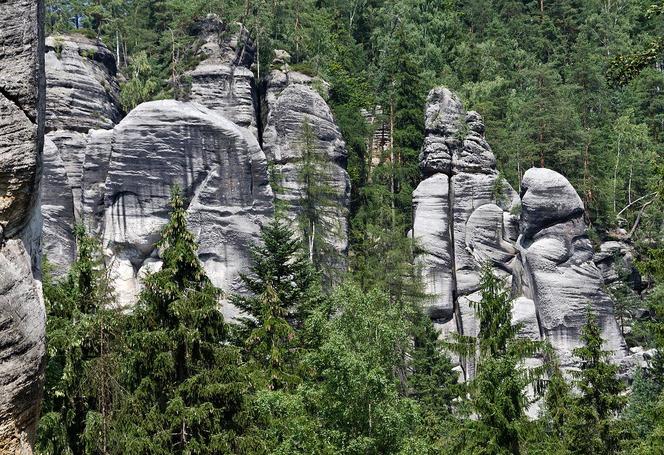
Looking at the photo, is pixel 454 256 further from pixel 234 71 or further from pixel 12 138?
pixel 12 138

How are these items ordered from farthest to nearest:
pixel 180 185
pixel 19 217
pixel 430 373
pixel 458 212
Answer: pixel 458 212
pixel 180 185
pixel 430 373
pixel 19 217

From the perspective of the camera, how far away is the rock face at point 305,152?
38.9 m

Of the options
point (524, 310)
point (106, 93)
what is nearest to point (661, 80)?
point (524, 310)

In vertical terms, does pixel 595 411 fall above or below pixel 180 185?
A: below

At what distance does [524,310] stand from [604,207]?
746 centimetres

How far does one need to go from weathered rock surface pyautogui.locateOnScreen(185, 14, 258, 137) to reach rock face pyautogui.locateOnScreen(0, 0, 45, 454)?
1279 inches

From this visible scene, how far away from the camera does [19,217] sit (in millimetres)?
9672

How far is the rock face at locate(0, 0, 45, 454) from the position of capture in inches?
364

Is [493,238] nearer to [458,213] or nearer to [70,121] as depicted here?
[458,213]

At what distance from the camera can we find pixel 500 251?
39844mm

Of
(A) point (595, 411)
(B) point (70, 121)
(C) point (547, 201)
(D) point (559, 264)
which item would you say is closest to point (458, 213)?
(C) point (547, 201)

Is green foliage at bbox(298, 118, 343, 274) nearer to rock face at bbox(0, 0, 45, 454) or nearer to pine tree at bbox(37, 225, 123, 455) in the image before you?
pine tree at bbox(37, 225, 123, 455)

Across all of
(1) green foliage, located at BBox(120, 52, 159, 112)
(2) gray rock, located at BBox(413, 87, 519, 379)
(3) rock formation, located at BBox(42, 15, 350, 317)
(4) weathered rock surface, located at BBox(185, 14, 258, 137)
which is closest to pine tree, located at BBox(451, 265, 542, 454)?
(3) rock formation, located at BBox(42, 15, 350, 317)

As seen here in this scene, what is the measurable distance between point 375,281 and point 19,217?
85.4 feet
